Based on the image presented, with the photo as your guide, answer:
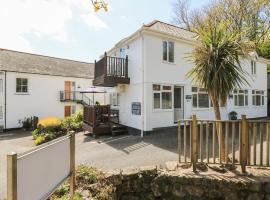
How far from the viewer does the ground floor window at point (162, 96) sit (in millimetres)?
12781

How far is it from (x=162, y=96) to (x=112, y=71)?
3547mm

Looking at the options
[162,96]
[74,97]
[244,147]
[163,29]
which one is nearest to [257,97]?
[162,96]

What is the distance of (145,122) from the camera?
12148 millimetres

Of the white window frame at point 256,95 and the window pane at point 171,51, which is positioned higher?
the window pane at point 171,51

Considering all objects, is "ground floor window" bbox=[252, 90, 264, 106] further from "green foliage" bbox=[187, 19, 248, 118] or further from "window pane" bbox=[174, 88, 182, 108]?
"green foliage" bbox=[187, 19, 248, 118]

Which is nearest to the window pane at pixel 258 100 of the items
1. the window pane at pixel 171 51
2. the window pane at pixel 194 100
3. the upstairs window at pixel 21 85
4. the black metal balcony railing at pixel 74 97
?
the window pane at pixel 194 100

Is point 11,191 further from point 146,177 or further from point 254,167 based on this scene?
point 254,167

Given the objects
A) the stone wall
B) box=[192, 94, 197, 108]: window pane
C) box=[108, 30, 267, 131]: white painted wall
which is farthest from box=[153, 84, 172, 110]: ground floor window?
the stone wall

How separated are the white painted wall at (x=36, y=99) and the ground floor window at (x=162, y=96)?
41.6 feet

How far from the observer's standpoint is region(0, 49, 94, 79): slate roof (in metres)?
19.5

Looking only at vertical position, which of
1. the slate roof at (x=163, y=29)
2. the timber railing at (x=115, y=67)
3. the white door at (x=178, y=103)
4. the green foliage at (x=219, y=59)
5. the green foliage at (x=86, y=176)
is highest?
the slate roof at (x=163, y=29)

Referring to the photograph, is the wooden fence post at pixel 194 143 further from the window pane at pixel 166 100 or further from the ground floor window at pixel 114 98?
the ground floor window at pixel 114 98

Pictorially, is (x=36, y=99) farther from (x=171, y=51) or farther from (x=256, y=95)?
(x=256, y=95)

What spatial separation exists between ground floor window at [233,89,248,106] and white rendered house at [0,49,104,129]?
14.8 m
